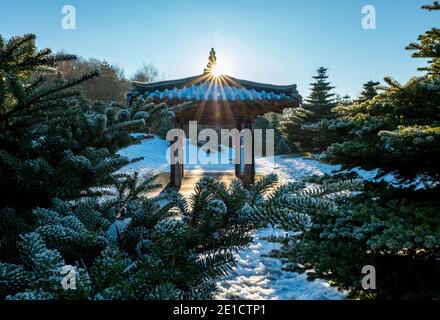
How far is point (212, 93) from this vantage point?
26.3 ft

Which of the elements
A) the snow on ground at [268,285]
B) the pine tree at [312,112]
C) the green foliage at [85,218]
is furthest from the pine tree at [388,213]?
the pine tree at [312,112]

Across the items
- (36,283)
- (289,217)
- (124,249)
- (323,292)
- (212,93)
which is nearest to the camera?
(36,283)

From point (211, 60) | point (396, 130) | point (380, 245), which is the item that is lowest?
point (380, 245)

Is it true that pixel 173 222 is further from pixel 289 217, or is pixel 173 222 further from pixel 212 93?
pixel 212 93

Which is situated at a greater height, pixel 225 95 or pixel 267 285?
pixel 225 95

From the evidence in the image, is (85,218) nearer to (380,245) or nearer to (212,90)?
(380,245)

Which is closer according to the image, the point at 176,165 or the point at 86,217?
the point at 86,217

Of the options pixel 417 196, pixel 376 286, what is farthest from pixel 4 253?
pixel 417 196
